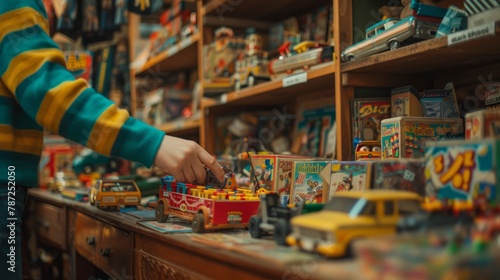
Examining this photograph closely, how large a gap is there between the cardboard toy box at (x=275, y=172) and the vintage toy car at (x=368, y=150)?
19cm

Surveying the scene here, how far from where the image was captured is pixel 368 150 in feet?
4.75

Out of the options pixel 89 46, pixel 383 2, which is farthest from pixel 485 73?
pixel 89 46

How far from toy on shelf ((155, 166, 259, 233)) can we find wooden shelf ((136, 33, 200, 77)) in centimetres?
138

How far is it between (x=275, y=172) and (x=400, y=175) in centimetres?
54

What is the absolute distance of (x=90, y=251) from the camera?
1.95 metres

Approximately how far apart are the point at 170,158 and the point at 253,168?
1.70 feet

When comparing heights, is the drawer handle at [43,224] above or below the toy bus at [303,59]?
below

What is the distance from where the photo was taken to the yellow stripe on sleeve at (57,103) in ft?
3.71

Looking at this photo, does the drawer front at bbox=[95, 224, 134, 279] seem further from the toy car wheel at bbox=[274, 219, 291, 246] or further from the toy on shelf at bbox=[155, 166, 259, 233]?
the toy car wheel at bbox=[274, 219, 291, 246]

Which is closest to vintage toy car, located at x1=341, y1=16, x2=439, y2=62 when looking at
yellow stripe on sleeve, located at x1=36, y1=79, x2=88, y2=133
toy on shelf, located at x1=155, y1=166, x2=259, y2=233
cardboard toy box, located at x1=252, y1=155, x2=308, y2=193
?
cardboard toy box, located at x1=252, y1=155, x2=308, y2=193

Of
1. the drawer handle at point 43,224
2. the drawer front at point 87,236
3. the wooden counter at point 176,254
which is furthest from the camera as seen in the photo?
the drawer handle at point 43,224

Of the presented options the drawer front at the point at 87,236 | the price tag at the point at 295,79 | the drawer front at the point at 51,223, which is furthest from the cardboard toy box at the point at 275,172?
the drawer front at the point at 51,223

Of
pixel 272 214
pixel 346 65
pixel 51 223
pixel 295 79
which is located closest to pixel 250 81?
pixel 295 79

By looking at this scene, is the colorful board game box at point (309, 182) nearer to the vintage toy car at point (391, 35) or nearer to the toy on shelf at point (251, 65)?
the vintage toy car at point (391, 35)
